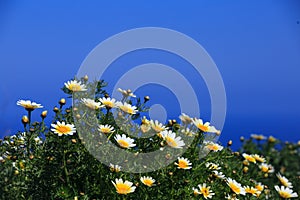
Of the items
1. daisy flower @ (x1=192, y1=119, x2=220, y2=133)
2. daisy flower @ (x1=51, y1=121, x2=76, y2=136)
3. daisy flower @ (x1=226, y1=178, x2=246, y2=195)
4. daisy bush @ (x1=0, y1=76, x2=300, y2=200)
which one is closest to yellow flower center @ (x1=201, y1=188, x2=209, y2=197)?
daisy bush @ (x1=0, y1=76, x2=300, y2=200)

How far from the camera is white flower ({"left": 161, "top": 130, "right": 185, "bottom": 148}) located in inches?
114

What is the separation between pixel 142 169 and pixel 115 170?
0.17 metres

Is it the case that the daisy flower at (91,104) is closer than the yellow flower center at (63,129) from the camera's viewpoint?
No

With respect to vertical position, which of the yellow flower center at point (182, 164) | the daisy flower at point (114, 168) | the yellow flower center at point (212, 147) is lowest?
the daisy flower at point (114, 168)

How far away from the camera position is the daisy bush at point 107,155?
2760mm

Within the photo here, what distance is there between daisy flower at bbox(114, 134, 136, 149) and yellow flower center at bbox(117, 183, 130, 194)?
0.78 feet

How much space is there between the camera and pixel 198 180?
9.85 ft

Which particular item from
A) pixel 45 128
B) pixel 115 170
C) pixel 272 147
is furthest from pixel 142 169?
pixel 272 147

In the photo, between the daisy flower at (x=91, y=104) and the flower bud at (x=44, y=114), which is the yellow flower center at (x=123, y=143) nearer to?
the daisy flower at (x=91, y=104)

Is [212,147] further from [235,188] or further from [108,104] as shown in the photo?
[108,104]

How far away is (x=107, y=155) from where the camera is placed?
2.76 meters

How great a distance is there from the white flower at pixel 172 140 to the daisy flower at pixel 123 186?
38 centimetres

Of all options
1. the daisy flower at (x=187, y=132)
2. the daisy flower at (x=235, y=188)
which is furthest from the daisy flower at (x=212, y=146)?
the daisy flower at (x=235, y=188)

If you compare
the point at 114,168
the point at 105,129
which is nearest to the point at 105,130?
the point at 105,129
